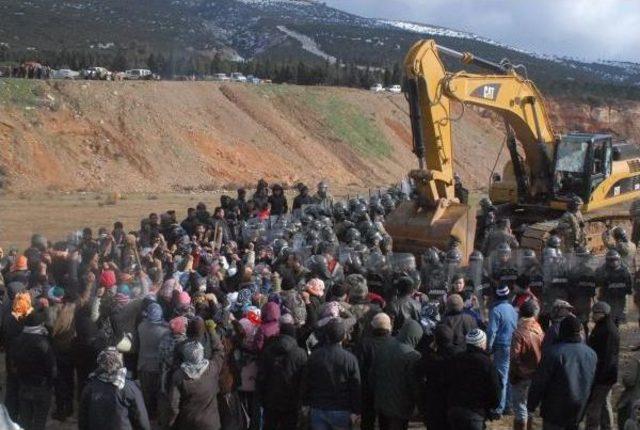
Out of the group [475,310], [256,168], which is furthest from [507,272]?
[256,168]

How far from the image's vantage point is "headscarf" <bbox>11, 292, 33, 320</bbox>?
32.0ft

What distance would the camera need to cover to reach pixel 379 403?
8.01 metres

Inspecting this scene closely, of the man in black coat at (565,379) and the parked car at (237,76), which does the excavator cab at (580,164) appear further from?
the parked car at (237,76)

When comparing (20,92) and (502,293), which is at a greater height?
(502,293)

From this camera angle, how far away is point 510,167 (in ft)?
63.7

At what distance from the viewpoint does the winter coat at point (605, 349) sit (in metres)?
8.21

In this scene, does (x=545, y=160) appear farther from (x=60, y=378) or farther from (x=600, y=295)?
(x=60, y=378)

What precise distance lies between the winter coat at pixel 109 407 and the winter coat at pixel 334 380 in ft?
4.84

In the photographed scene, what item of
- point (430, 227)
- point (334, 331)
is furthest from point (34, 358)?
point (430, 227)

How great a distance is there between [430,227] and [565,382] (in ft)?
24.2

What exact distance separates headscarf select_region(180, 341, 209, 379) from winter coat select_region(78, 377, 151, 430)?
0.63m

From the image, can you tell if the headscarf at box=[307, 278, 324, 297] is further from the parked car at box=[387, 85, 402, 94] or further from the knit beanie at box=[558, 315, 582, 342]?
the parked car at box=[387, 85, 402, 94]

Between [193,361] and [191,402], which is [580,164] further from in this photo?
[191,402]

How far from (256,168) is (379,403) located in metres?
41.5
